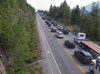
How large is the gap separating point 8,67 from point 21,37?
313cm

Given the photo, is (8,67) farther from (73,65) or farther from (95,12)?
(95,12)

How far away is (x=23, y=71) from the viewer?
36.1 feet

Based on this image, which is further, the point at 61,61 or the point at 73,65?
the point at 61,61

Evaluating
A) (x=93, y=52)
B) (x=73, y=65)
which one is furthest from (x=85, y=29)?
(x=73, y=65)

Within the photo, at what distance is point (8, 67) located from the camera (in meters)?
11.1

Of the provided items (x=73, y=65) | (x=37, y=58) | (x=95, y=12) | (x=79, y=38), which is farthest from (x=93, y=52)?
(x=95, y=12)

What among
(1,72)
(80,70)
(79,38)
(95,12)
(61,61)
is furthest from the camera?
(95,12)

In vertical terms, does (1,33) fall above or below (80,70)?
above

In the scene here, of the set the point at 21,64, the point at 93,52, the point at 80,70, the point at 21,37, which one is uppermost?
the point at 21,37

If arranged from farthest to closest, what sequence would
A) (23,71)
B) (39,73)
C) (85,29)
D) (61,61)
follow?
(85,29) < (61,61) < (39,73) < (23,71)

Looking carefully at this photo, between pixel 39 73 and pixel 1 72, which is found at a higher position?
pixel 1 72

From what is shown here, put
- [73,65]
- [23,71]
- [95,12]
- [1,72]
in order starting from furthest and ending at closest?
1. [95,12]
2. [73,65]
3. [23,71]
4. [1,72]

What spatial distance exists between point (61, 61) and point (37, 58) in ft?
12.1

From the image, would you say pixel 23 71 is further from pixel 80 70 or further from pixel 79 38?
pixel 79 38
